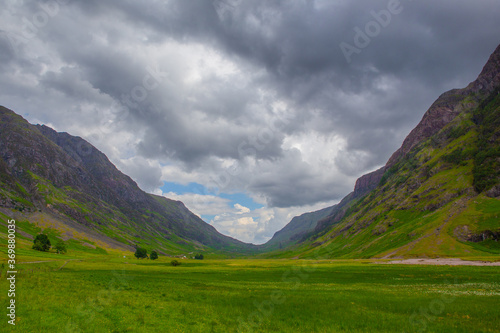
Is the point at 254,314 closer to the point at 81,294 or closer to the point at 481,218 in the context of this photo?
the point at 81,294

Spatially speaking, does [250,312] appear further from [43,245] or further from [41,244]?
[43,245]

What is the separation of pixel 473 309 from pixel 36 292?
161ft

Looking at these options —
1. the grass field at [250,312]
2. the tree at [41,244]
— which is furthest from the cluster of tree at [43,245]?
the grass field at [250,312]

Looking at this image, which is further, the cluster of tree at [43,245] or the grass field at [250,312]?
the cluster of tree at [43,245]

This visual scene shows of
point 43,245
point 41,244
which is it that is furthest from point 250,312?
point 43,245

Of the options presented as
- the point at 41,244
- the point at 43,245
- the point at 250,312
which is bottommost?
the point at 250,312

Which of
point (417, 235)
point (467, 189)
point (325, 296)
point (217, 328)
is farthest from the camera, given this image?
point (467, 189)

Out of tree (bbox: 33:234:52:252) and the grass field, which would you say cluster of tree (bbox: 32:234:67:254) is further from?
Result: the grass field

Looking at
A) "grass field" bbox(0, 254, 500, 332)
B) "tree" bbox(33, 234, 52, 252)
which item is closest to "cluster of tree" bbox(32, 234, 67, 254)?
"tree" bbox(33, 234, 52, 252)

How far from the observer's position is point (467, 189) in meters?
195

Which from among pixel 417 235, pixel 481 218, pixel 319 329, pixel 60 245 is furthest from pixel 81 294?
pixel 481 218

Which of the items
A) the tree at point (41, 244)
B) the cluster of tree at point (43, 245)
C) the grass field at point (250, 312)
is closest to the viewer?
the grass field at point (250, 312)

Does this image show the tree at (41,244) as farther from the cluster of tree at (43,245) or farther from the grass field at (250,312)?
the grass field at (250,312)

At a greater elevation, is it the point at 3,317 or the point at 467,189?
the point at 467,189
